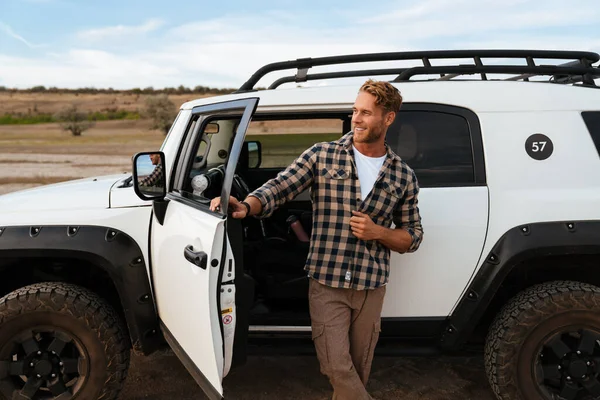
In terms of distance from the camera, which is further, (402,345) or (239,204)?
(402,345)

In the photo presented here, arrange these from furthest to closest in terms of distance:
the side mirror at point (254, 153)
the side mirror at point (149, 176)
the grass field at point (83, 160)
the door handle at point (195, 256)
Answer: the grass field at point (83, 160)
the side mirror at point (254, 153)
the side mirror at point (149, 176)
the door handle at point (195, 256)

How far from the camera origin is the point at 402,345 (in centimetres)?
299

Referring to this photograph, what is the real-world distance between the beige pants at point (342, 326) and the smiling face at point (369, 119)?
2.46 feet

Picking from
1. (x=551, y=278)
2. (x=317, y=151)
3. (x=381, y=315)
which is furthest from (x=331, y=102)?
(x=551, y=278)

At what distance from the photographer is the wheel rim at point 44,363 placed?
9.25ft

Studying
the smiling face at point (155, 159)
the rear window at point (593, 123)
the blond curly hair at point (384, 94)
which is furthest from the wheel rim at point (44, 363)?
the rear window at point (593, 123)

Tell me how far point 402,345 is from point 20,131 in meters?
48.1

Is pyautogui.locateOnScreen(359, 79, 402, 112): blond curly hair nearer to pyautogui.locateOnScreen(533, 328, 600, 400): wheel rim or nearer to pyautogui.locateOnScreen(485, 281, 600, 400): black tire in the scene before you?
pyautogui.locateOnScreen(485, 281, 600, 400): black tire

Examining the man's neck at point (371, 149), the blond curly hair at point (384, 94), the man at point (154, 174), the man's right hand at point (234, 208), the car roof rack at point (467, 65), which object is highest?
the car roof rack at point (467, 65)

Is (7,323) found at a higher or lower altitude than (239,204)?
lower

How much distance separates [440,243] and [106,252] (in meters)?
1.77

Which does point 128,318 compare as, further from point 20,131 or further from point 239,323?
point 20,131

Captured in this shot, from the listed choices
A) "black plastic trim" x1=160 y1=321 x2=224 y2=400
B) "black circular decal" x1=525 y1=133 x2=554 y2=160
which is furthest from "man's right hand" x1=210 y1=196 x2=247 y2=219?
"black circular decal" x1=525 y1=133 x2=554 y2=160

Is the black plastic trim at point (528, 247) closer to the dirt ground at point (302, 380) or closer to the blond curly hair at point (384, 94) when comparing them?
the dirt ground at point (302, 380)
